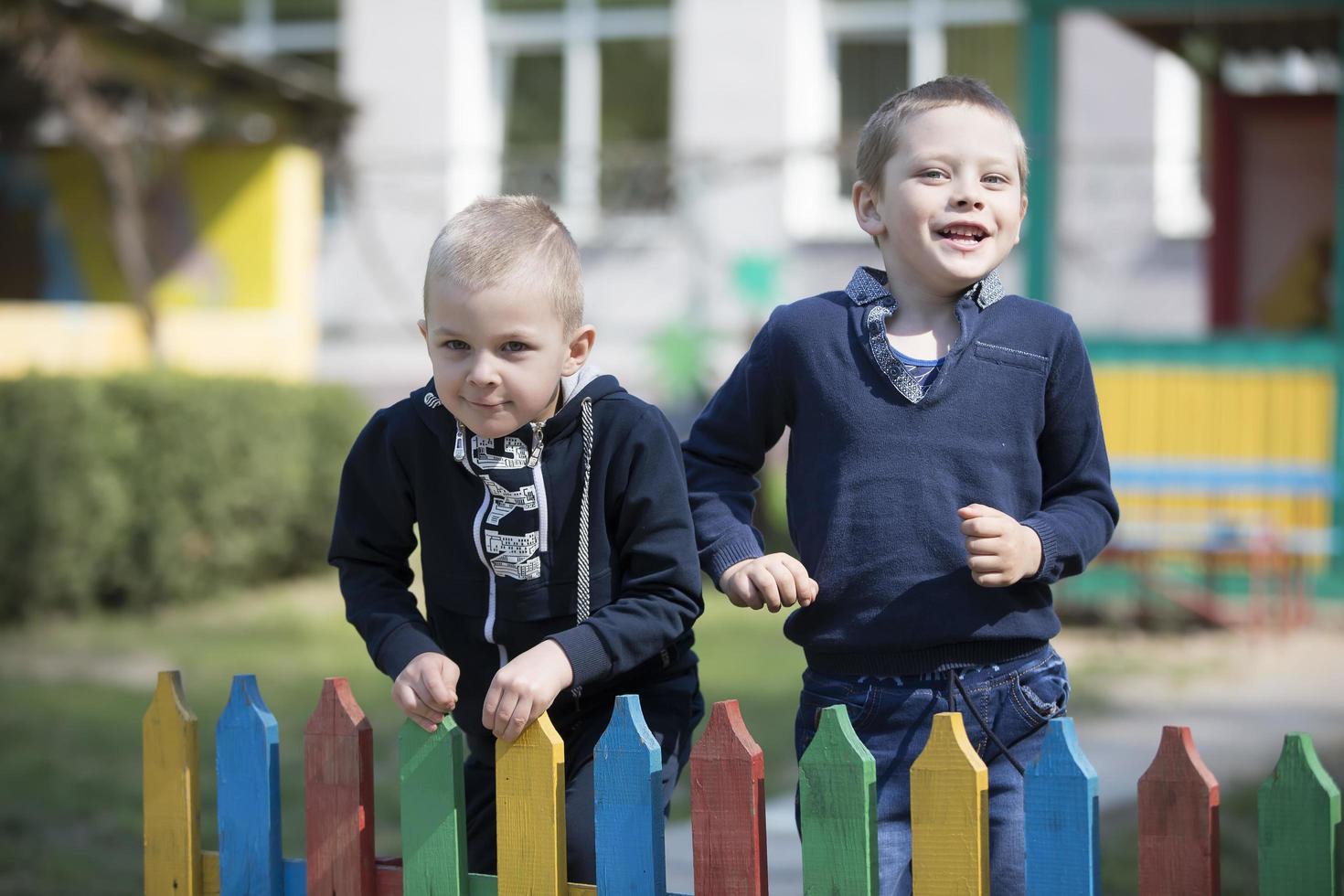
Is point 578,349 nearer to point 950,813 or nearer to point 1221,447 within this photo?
point 950,813

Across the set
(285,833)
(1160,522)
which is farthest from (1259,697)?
(285,833)

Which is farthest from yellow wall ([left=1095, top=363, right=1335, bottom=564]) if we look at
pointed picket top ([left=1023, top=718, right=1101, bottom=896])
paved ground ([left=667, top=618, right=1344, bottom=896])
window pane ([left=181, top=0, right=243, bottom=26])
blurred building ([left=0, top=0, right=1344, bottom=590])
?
window pane ([left=181, top=0, right=243, bottom=26])

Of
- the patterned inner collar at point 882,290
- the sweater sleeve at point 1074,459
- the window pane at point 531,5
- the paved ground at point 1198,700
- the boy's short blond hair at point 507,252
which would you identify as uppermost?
the window pane at point 531,5

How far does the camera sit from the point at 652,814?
233 centimetres

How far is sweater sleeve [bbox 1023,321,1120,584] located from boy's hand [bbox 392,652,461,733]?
909mm

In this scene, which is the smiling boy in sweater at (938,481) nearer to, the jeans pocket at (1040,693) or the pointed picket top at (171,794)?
the jeans pocket at (1040,693)

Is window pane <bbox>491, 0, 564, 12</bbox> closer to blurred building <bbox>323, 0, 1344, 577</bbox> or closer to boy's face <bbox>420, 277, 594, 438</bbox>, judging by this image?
blurred building <bbox>323, 0, 1344, 577</bbox>

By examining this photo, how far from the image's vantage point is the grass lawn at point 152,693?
492 centimetres

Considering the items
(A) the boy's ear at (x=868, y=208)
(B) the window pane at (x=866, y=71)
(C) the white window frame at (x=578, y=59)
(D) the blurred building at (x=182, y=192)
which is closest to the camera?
(A) the boy's ear at (x=868, y=208)

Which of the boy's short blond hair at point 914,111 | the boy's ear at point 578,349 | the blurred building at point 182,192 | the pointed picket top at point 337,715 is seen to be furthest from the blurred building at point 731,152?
the pointed picket top at point 337,715

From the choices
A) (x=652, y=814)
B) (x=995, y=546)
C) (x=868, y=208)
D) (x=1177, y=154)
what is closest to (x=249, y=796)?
(x=652, y=814)

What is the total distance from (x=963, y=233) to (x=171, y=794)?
159cm

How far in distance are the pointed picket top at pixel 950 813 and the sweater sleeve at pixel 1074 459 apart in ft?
1.34

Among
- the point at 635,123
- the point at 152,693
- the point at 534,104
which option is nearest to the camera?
the point at 152,693
